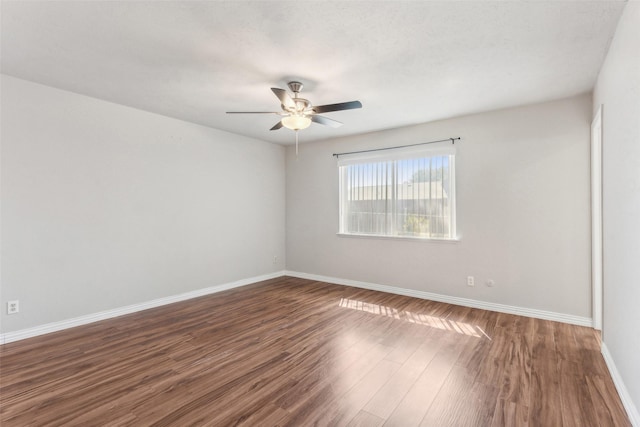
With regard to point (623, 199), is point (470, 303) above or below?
below

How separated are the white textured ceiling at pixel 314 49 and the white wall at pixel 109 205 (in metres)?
0.42

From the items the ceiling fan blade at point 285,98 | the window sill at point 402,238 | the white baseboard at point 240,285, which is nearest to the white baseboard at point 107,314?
the white baseboard at point 240,285

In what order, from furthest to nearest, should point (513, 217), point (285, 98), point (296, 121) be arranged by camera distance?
point (513, 217)
point (296, 121)
point (285, 98)

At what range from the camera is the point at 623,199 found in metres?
2.09

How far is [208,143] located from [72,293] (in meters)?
2.63

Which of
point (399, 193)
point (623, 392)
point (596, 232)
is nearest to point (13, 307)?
point (399, 193)

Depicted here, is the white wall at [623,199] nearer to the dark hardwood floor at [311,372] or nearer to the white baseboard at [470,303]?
the dark hardwood floor at [311,372]

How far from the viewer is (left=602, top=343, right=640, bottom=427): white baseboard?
5.89ft

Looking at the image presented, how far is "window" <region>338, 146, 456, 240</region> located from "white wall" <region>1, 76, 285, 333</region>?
184 centimetres

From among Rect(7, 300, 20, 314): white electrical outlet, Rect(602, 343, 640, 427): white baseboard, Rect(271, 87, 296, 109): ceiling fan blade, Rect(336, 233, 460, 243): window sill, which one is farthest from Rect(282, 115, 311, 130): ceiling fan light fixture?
Rect(7, 300, 20, 314): white electrical outlet

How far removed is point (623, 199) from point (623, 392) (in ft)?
4.25

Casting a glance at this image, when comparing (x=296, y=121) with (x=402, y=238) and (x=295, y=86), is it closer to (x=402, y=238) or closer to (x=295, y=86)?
(x=295, y=86)

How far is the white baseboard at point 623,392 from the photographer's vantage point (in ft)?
5.89

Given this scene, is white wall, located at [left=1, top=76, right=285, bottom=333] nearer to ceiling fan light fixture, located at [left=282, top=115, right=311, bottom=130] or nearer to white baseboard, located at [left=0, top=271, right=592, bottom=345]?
white baseboard, located at [left=0, top=271, right=592, bottom=345]
